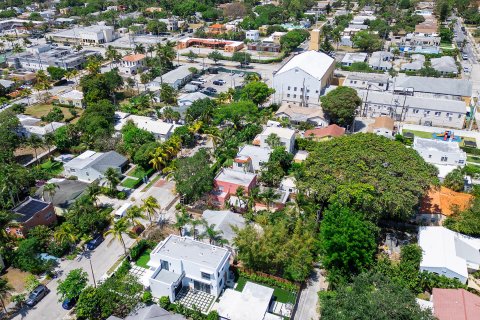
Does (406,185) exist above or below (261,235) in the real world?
above

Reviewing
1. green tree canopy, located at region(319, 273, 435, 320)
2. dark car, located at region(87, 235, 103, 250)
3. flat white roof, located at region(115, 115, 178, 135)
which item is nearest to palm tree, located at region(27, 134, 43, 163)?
flat white roof, located at region(115, 115, 178, 135)

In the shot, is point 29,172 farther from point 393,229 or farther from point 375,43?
point 375,43

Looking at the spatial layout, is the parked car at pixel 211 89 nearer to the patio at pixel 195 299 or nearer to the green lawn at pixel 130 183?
the green lawn at pixel 130 183

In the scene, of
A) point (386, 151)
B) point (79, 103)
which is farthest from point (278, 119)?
point (79, 103)

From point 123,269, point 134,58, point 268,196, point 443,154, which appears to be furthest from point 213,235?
point 134,58

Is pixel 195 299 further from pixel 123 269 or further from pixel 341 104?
pixel 341 104
